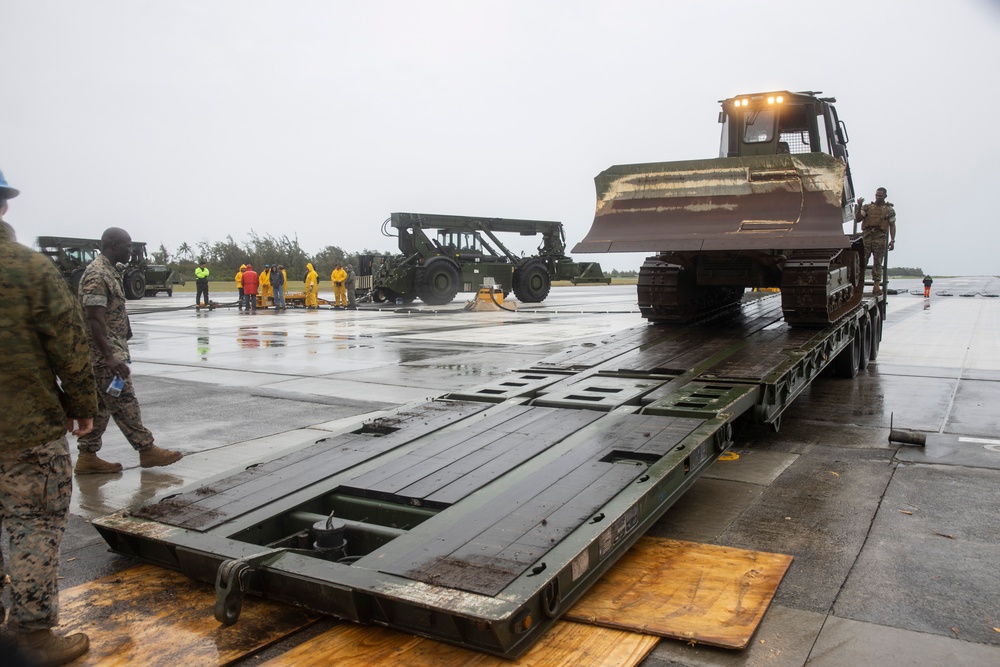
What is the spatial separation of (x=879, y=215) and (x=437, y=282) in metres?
15.5

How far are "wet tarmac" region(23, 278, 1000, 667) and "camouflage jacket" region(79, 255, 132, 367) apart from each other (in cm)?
88

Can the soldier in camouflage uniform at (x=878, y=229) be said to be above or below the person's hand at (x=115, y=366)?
above

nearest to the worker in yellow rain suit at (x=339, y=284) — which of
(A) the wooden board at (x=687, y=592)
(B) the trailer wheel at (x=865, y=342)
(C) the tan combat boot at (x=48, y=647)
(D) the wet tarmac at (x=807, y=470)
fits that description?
(D) the wet tarmac at (x=807, y=470)

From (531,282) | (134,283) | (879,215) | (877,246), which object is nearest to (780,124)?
(879,215)

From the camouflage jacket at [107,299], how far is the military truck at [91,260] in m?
23.2

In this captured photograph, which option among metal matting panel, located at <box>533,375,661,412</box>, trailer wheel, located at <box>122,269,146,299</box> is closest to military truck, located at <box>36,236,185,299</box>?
trailer wheel, located at <box>122,269,146,299</box>

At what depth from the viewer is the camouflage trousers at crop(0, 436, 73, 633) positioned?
304cm

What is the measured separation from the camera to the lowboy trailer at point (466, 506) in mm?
3068

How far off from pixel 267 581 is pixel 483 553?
0.87m

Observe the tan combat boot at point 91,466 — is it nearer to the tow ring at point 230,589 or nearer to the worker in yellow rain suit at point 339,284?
the tow ring at point 230,589

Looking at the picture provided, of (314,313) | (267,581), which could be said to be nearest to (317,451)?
(267,581)

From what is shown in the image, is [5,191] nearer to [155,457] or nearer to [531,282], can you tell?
[155,457]

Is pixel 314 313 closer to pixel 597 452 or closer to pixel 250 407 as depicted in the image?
pixel 250 407

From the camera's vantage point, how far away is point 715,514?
4.71m
